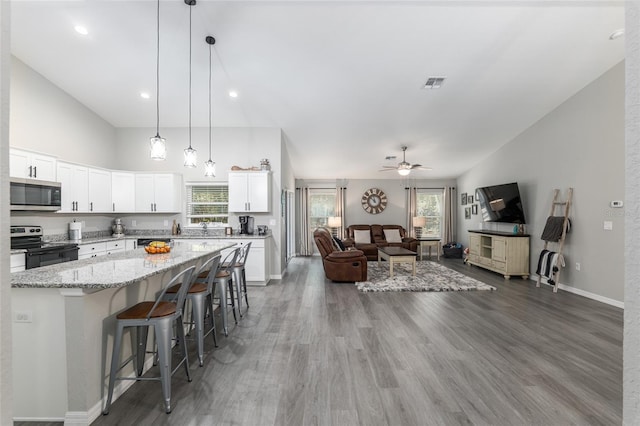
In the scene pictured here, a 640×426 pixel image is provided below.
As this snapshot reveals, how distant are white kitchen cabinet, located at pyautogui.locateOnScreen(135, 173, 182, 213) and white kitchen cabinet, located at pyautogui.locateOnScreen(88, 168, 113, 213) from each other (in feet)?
1.60

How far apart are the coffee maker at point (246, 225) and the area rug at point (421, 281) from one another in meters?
2.43

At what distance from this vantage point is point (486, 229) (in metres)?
7.75

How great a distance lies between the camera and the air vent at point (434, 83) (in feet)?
14.8

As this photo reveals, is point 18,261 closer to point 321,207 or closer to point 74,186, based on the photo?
point 74,186

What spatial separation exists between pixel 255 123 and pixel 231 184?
1329 millimetres

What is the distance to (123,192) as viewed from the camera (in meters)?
5.73

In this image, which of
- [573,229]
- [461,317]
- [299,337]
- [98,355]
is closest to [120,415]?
[98,355]

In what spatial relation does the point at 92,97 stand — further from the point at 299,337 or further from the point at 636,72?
the point at 636,72

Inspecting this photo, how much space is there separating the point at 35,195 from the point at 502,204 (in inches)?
334

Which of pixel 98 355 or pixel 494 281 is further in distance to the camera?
pixel 494 281

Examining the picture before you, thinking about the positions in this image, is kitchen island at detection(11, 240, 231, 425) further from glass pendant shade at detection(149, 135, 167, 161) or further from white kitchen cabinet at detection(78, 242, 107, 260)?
white kitchen cabinet at detection(78, 242, 107, 260)

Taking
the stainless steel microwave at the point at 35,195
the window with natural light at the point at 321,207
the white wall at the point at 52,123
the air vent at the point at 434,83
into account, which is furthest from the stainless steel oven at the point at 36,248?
the window with natural light at the point at 321,207

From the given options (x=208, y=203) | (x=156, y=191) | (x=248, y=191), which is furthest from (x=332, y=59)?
(x=156, y=191)

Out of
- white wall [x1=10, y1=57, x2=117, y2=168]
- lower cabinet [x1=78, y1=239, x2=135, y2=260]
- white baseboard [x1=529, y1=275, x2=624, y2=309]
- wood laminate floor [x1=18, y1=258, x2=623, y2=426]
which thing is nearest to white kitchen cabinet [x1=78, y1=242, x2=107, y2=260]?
lower cabinet [x1=78, y1=239, x2=135, y2=260]
